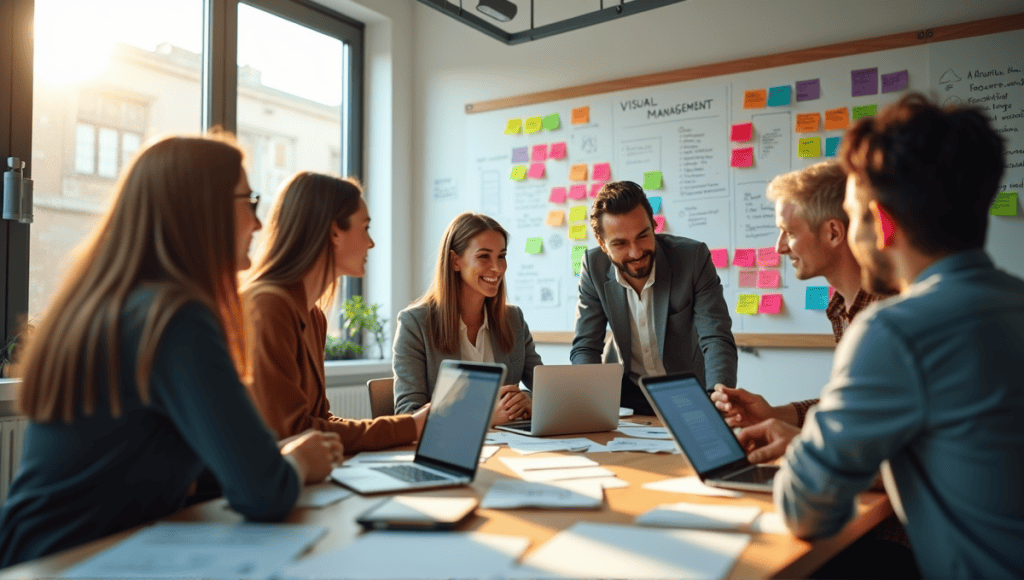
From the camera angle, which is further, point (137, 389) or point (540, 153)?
point (540, 153)

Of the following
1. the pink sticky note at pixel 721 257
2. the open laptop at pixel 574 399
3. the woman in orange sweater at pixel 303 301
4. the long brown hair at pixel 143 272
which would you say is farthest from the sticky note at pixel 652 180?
the long brown hair at pixel 143 272

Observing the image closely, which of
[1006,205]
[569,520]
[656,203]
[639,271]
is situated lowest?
[569,520]

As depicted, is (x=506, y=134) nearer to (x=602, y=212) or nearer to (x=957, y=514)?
(x=602, y=212)

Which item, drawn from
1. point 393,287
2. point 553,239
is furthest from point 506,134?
point 393,287

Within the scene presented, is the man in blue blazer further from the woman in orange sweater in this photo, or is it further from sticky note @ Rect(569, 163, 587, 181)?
sticky note @ Rect(569, 163, 587, 181)

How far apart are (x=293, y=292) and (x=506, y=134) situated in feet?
8.79

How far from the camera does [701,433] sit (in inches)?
58.3

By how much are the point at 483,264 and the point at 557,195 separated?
1.54 metres

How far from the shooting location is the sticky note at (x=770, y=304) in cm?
341

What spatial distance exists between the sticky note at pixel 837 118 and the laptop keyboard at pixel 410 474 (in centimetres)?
265

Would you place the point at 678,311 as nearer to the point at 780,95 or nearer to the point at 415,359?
the point at 415,359

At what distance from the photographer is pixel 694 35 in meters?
3.67

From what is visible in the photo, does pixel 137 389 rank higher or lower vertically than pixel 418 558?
higher

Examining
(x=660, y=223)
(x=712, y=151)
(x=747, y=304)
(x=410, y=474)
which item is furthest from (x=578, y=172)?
(x=410, y=474)
